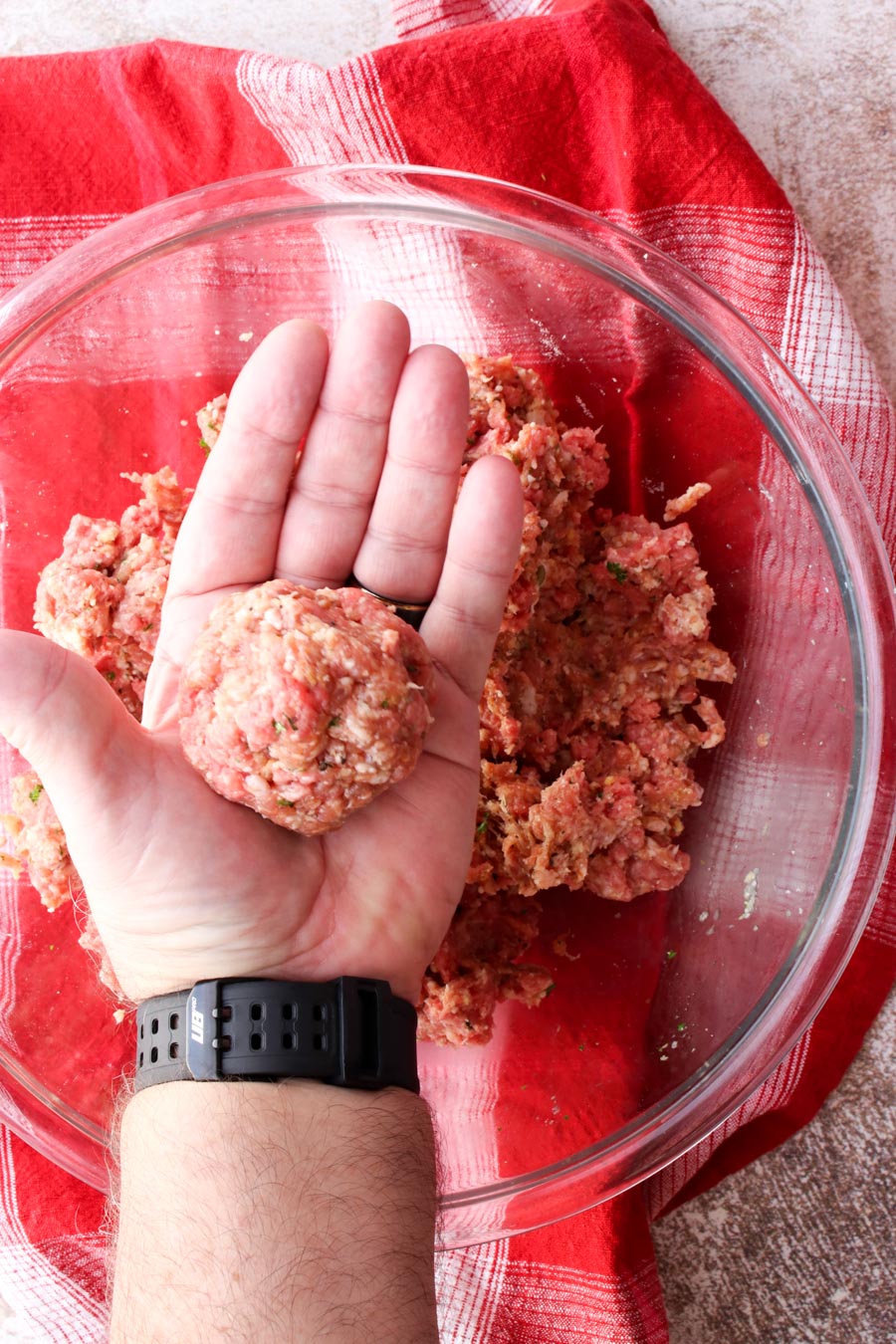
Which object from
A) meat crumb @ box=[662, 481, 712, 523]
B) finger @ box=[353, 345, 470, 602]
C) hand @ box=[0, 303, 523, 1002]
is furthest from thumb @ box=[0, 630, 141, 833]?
meat crumb @ box=[662, 481, 712, 523]

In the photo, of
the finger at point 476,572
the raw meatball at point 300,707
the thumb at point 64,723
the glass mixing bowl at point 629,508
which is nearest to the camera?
the thumb at point 64,723

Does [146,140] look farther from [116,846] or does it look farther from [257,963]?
[257,963]

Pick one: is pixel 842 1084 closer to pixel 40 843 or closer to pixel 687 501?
pixel 687 501

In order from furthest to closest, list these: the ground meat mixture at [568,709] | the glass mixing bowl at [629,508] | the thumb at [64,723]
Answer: the glass mixing bowl at [629,508]
the ground meat mixture at [568,709]
the thumb at [64,723]

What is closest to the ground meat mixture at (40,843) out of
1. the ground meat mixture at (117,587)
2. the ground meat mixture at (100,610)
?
the ground meat mixture at (100,610)

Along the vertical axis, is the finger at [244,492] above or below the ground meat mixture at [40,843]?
above

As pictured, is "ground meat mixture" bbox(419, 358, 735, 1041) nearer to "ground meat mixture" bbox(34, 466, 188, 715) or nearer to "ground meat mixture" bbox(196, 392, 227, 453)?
"ground meat mixture" bbox(196, 392, 227, 453)

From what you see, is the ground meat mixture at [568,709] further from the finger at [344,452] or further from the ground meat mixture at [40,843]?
the ground meat mixture at [40,843]

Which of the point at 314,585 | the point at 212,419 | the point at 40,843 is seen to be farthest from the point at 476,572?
the point at 40,843
